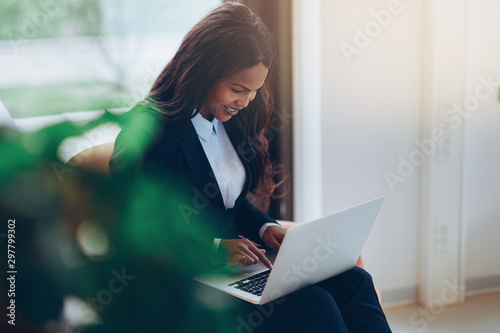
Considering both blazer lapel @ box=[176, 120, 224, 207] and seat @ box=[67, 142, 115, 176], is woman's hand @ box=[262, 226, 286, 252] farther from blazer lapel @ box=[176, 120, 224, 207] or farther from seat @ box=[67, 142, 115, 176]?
seat @ box=[67, 142, 115, 176]

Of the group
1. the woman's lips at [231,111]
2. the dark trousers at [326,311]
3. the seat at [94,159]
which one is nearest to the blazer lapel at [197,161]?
the woman's lips at [231,111]

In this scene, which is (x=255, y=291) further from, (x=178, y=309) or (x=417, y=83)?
(x=417, y=83)

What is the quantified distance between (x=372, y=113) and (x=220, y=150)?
0.78 meters

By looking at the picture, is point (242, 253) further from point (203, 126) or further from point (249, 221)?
point (203, 126)

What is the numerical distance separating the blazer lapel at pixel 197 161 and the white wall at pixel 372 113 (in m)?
0.72

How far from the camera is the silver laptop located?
1.16 meters

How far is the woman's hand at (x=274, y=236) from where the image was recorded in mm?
1560

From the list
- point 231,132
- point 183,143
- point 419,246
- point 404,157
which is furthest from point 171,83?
point 419,246

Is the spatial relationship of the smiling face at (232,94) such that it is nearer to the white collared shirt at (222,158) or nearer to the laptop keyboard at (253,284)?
the white collared shirt at (222,158)

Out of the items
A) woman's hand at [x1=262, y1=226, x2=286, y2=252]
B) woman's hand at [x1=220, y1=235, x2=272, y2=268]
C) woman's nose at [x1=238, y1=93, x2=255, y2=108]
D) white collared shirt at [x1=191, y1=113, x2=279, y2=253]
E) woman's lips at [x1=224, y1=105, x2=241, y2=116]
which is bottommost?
woman's hand at [x1=262, y1=226, x2=286, y2=252]

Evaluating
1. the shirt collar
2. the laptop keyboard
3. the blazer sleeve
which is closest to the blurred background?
the shirt collar

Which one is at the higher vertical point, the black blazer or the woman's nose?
the woman's nose

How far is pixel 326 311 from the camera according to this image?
1.22m

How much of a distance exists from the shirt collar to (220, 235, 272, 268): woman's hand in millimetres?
315
